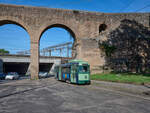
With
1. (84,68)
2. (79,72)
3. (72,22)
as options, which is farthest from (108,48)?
(79,72)

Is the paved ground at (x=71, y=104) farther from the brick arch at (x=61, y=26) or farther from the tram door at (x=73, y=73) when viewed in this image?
the brick arch at (x=61, y=26)

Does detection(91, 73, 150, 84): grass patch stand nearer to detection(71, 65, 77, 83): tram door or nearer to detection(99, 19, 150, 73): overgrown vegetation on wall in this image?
detection(71, 65, 77, 83): tram door

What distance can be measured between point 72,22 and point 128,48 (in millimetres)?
9843

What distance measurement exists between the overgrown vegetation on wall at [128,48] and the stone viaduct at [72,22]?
3.97 feet

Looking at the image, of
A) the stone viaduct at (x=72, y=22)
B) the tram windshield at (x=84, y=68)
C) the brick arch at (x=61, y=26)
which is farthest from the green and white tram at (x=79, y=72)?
the brick arch at (x=61, y=26)

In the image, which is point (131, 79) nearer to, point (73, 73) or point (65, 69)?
point (73, 73)

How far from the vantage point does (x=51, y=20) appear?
23.9 meters

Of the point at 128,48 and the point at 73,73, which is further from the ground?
the point at 128,48

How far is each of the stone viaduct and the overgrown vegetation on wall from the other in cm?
121

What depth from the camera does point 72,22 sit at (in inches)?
971

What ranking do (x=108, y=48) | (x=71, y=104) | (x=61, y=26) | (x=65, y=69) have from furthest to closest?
(x=61, y=26) → (x=108, y=48) → (x=65, y=69) → (x=71, y=104)

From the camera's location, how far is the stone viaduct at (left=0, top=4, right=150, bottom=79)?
22.8 metres

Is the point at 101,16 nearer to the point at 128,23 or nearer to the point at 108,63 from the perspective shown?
the point at 128,23

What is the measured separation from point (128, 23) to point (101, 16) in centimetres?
462
